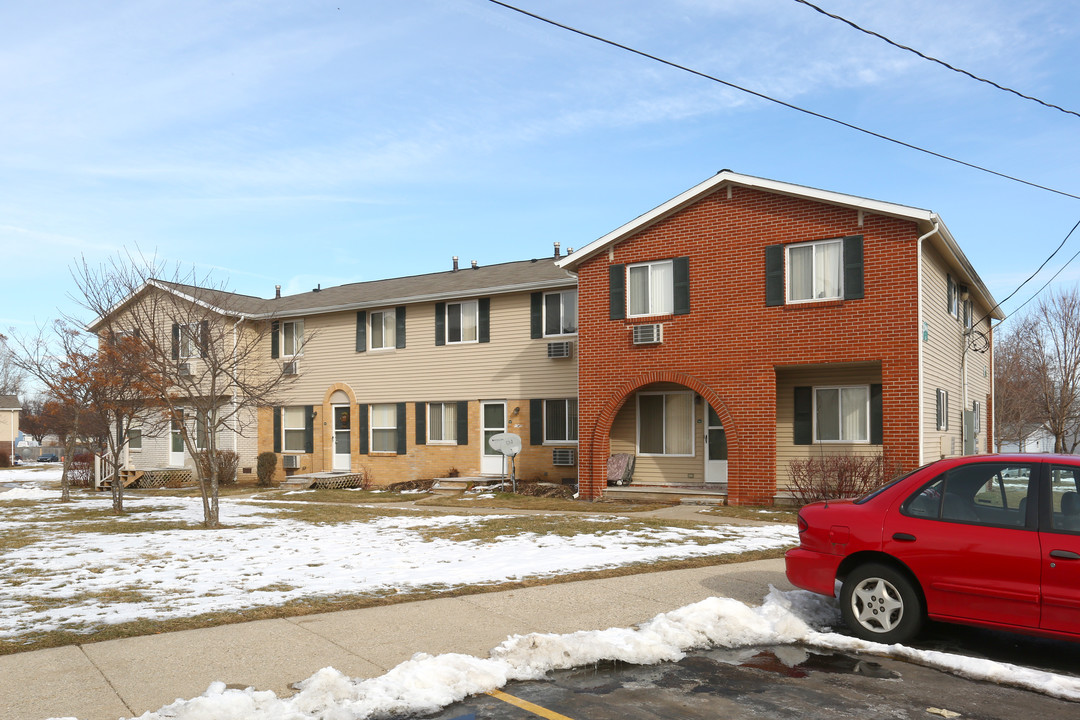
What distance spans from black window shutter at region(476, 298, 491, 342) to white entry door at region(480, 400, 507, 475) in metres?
1.81

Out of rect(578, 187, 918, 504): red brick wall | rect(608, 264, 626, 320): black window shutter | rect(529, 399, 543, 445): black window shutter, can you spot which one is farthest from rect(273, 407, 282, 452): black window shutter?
rect(608, 264, 626, 320): black window shutter

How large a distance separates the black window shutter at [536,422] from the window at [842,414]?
7.42 metres

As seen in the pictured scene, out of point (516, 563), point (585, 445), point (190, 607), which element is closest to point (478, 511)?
point (585, 445)

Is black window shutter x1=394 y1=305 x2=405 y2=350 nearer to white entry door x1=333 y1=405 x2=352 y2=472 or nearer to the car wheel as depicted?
white entry door x1=333 y1=405 x2=352 y2=472

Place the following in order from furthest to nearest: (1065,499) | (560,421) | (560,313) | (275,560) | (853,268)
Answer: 1. (560,313)
2. (560,421)
3. (853,268)
4. (275,560)
5. (1065,499)

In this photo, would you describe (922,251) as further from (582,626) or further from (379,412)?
(379,412)

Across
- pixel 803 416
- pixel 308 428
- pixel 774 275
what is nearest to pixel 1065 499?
pixel 774 275

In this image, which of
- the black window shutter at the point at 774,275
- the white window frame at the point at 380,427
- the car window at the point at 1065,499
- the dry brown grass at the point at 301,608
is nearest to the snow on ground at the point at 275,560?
→ the dry brown grass at the point at 301,608

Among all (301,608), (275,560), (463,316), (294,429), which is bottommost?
(275,560)

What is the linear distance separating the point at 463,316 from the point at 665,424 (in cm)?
711

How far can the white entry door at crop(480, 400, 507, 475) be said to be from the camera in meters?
24.1

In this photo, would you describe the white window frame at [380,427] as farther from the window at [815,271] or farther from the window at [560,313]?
the window at [815,271]

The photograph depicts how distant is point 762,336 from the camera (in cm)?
1817

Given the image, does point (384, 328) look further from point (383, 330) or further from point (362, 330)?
point (362, 330)
